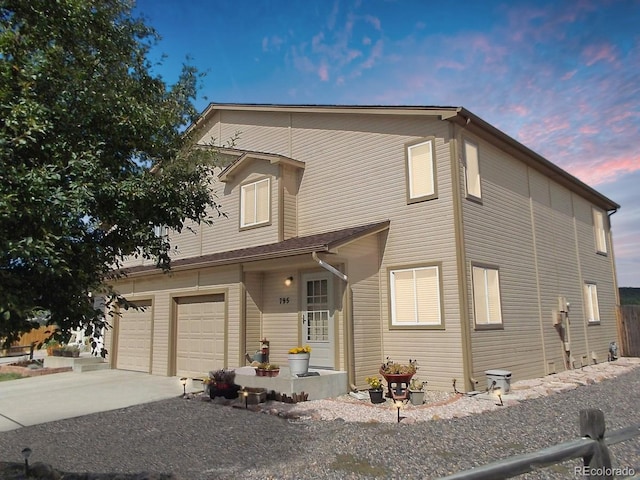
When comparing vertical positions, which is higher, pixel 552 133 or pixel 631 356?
pixel 552 133

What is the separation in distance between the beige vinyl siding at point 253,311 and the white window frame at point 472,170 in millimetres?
6050

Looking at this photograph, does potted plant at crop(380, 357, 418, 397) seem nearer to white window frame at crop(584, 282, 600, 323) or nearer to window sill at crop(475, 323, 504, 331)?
window sill at crop(475, 323, 504, 331)

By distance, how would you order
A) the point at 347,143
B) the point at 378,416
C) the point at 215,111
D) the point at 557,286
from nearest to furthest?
1. the point at 378,416
2. the point at 347,143
3. the point at 557,286
4. the point at 215,111

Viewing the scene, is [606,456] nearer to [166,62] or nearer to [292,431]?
[292,431]

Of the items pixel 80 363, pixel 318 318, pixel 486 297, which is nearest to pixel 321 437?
pixel 318 318

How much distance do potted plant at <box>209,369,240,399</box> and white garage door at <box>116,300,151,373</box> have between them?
5548 millimetres

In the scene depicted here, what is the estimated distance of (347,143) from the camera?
42.9 ft

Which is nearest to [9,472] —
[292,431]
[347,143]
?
[292,431]

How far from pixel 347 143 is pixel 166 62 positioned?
731 centimetres

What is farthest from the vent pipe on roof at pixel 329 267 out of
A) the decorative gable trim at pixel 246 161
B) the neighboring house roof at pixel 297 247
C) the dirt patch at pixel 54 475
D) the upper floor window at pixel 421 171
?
the dirt patch at pixel 54 475

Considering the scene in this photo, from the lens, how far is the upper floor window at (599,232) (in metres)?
18.5

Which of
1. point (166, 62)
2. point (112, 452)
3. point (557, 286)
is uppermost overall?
point (166, 62)

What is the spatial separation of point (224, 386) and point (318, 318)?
2.85 metres

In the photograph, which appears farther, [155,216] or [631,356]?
[631,356]
